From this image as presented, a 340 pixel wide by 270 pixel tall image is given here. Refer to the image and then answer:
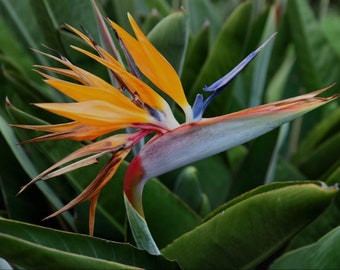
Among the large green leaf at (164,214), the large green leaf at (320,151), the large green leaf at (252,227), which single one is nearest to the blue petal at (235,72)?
the large green leaf at (252,227)

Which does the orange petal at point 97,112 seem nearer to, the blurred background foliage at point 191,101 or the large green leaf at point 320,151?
the blurred background foliage at point 191,101

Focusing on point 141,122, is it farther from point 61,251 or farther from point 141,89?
point 61,251

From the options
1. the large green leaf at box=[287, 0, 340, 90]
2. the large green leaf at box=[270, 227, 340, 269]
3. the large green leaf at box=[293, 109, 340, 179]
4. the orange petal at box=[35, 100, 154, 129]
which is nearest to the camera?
the orange petal at box=[35, 100, 154, 129]

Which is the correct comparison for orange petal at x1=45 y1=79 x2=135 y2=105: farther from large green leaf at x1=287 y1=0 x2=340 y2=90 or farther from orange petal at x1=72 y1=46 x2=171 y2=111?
large green leaf at x1=287 y1=0 x2=340 y2=90

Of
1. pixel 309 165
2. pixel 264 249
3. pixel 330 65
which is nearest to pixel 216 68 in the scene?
pixel 309 165

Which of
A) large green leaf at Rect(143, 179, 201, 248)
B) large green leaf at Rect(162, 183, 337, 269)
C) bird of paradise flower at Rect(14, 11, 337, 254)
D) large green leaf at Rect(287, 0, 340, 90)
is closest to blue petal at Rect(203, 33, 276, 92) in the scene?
bird of paradise flower at Rect(14, 11, 337, 254)

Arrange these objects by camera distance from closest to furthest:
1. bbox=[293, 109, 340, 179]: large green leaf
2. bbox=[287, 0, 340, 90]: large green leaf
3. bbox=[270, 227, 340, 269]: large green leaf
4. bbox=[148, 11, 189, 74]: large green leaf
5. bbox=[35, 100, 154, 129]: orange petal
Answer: bbox=[35, 100, 154, 129]: orange petal < bbox=[270, 227, 340, 269]: large green leaf < bbox=[148, 11, 189, 74]: large green leaf < bbox=[293, 109, 340, 179]: large green leaf < bbox=[287, 0, 340, 90]: large green leaf

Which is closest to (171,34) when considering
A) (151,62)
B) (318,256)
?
(151,62)
